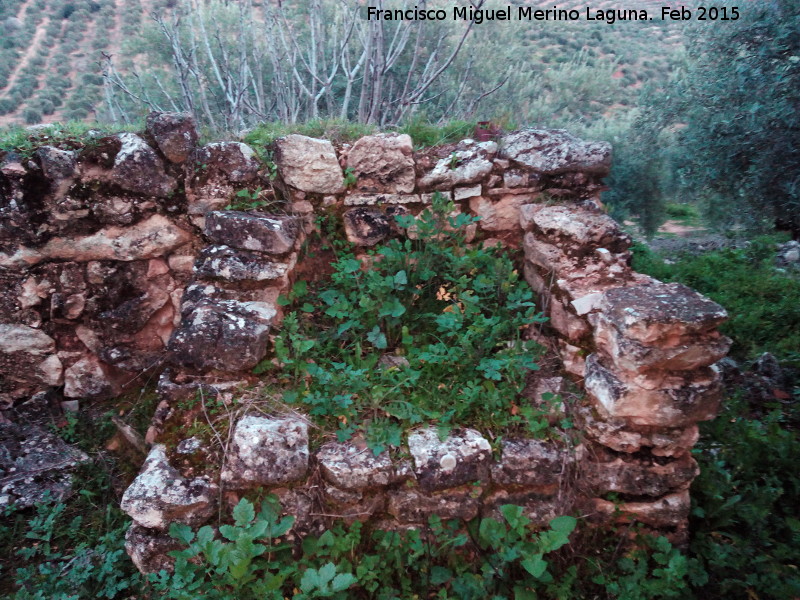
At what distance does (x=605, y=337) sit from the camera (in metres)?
2.41

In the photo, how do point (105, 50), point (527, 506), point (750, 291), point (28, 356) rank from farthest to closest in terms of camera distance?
1. point (105, 50)
2. point (750, 291)
3. point (28, 356)
4. point (527, 506)

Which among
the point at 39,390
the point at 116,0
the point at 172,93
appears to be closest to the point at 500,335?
the point at 39,390

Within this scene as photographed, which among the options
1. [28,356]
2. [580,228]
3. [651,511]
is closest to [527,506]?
[651,511]

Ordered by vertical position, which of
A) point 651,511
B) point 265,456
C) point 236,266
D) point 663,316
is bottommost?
point 651,511

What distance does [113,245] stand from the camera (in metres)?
3.10

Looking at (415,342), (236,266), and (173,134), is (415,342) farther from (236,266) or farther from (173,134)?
(173,134)

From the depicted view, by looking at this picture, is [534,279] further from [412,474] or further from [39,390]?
[39,390]

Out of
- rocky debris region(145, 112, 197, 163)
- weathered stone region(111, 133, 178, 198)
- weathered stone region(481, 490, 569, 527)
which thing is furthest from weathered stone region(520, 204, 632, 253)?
weathered stone region(111, 133, 178, 198)

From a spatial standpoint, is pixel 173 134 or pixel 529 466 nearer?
pixel 529 466

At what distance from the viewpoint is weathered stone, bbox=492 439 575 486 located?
7.64 feet

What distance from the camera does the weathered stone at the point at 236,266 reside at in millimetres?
2867

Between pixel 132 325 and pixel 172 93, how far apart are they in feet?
29.7

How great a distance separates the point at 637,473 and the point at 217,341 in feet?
7.03

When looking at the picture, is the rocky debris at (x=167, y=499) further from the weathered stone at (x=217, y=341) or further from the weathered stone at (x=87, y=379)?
the weathered stone at (x=87, y=379)
